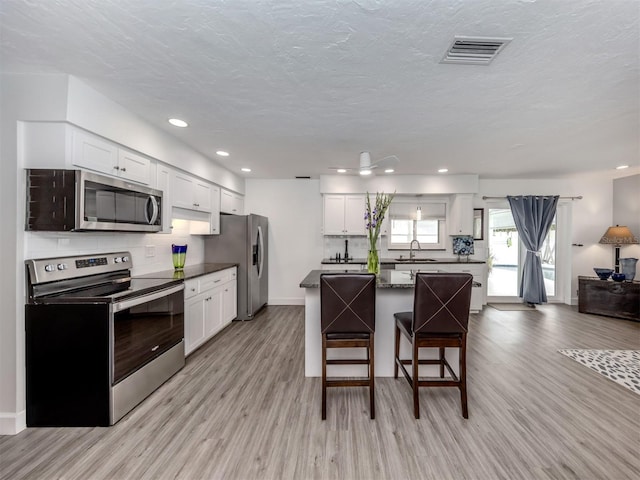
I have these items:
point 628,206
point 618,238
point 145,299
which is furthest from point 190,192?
point 628,206

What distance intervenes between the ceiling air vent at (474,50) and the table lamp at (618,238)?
17.7 ft

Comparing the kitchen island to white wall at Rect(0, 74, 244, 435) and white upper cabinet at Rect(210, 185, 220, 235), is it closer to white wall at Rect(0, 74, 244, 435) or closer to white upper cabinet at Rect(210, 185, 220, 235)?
white wall at Rect(0, 74, 244, 435)

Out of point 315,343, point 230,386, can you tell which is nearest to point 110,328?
point 230,386

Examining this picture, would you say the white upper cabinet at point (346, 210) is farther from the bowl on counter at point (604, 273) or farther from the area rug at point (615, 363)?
the bowl on counter at point (604, 273)

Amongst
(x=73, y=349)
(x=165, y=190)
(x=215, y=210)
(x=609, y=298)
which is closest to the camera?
(x=73, y=349)

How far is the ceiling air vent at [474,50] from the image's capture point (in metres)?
1.60

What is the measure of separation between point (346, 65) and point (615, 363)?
4040 mm

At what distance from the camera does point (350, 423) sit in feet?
6.89

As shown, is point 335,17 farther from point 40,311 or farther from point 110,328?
point 40,311

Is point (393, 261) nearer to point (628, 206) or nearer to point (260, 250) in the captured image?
point (260, 250)

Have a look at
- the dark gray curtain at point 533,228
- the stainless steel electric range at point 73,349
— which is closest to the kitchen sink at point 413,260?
the dark gray curtain at point 533,228

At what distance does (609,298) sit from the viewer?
15.6ft

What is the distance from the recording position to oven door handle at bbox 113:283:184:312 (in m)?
2.03

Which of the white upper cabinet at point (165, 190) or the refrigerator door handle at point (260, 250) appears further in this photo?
the refrigerator door handle at point (260, 250)
